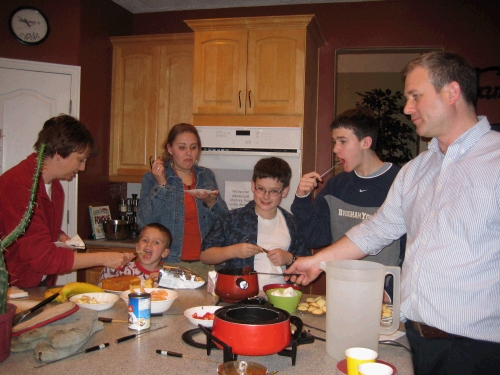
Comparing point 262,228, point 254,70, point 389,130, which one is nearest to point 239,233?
point 262,228

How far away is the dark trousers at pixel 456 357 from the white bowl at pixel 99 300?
1000mm

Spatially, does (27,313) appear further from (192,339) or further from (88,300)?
(192,339)

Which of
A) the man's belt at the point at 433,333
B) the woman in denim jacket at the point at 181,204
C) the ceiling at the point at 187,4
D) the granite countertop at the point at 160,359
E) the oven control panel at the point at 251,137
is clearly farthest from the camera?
the ceiling at the point at 187,4

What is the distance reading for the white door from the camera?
3.71 meters

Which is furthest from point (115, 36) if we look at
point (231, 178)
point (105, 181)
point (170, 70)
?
point (231, 178)

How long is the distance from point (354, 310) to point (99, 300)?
2.93 feet

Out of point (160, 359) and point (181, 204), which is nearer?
point (160, 359)

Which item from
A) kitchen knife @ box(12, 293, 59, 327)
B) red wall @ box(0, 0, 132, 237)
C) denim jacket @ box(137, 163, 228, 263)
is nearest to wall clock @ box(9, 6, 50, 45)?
red wall @ box(0, 0, 132, 237)

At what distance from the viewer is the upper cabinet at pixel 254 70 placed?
11.3 feet

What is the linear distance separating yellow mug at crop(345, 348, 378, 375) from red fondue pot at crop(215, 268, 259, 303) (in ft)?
1.90

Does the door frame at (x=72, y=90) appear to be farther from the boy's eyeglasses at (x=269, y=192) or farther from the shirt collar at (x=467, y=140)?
the shirt collar at (x=467, y=140)

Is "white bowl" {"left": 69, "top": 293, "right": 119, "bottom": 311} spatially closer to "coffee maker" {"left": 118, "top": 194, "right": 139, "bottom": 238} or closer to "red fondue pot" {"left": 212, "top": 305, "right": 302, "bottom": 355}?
"red fondue pot" {"left": 212, "top": 305, "right": 302, "bottom": 355}

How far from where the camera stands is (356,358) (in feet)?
3.47

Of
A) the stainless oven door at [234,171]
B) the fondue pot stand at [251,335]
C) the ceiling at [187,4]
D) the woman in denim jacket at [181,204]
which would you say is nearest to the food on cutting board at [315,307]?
the fondue pot stand at [251,335]
